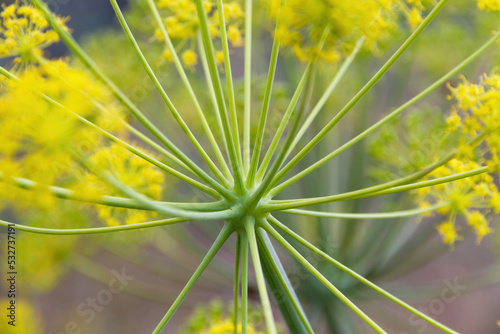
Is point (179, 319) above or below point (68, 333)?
above

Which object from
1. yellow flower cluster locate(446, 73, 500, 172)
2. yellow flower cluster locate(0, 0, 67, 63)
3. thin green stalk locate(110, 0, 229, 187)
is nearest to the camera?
yellow flower cluster locate(446, 73, 500, 172)

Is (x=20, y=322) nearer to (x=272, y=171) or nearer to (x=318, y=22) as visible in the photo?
(x=272, y=171)

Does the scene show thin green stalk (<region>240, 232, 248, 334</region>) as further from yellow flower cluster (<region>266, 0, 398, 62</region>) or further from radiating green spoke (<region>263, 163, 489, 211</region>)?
yellow flower cluster (<region>266, 0, 398, 62</region>)

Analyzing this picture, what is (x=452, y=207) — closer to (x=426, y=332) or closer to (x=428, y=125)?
(x=428, y=125)

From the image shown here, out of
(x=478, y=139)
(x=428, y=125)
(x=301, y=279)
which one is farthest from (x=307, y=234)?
(x=478, y=139)

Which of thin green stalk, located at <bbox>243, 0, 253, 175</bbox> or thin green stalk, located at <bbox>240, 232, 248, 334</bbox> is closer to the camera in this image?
thin green stalk, located at <bbox>240, 232, 248, 334</bbox>

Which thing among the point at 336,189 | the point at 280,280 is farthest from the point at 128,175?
the point at 336,189

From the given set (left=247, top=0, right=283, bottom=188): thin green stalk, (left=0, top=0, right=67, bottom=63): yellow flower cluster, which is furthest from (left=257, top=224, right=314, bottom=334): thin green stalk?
(left=0, top=0, right=67, bottom=63): yellow flower cluster

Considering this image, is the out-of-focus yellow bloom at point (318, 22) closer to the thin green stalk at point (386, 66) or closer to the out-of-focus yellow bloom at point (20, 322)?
the thin green stalk at point (386, 66)
